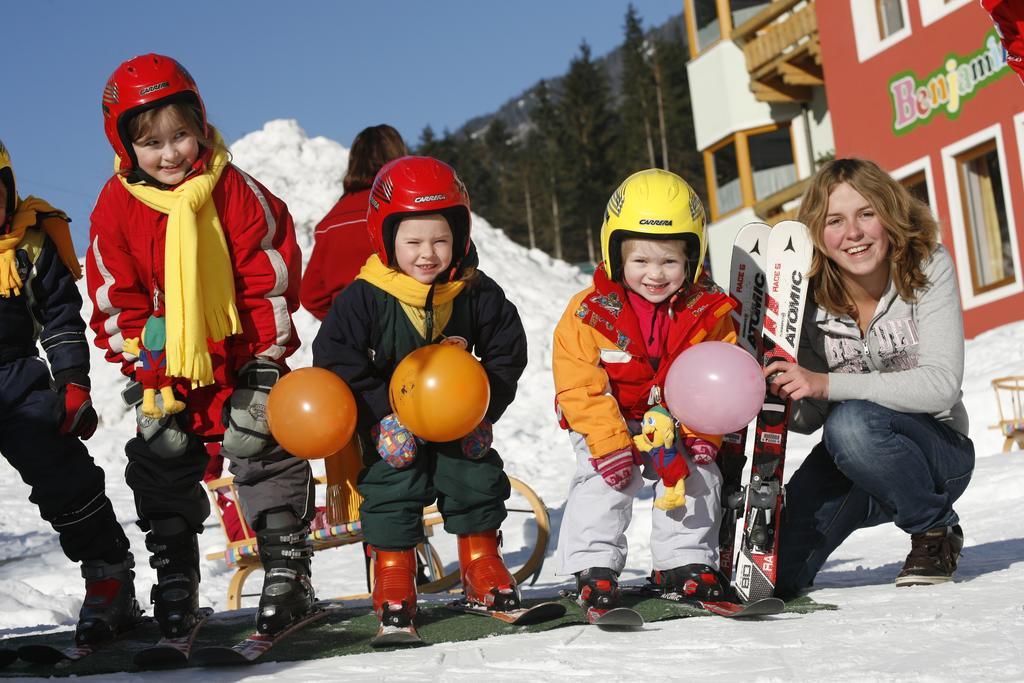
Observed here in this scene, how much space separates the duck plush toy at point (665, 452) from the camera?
3957mm

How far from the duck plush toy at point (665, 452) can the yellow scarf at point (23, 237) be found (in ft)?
7.25

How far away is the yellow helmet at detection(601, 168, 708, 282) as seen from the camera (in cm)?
418

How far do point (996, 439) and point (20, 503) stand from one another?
8562 mm

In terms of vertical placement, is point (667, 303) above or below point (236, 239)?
below

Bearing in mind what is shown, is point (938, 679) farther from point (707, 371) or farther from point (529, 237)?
point (529, 237)

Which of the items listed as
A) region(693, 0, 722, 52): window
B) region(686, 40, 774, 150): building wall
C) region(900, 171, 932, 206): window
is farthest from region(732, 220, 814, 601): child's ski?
region(693, 0, 722, 52): window

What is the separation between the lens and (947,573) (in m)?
4.27

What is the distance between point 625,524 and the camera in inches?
162

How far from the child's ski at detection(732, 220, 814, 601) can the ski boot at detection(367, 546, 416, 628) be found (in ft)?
3.75

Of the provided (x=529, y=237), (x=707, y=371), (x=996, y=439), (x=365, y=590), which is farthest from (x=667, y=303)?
(x=529, y=237)

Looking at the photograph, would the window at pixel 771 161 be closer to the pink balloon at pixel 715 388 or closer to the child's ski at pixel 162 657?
the pink balloon at pixel 715 388

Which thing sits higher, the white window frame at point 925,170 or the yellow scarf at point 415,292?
the white window frame at point 925,170

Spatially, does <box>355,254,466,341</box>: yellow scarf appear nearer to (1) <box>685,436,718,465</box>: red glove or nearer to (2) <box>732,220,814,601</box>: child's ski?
(1) <box>685,436,718,465</box>: red glove

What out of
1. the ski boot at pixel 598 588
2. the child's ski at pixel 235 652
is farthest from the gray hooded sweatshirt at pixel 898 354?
the child's ski at pixel 235 652
